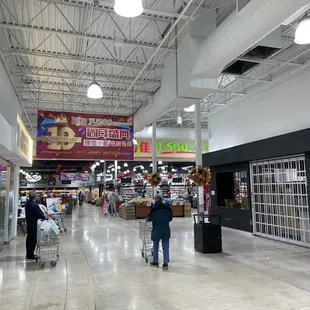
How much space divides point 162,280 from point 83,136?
555cm

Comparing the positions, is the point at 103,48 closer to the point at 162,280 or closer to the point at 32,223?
the point at 32,223

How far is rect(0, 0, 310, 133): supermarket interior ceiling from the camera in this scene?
22.9 ft

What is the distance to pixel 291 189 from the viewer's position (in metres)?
9.11

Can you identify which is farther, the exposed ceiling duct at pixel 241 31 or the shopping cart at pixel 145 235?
the shopping cart at pixel 145 235

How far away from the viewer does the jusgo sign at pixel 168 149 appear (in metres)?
18.1

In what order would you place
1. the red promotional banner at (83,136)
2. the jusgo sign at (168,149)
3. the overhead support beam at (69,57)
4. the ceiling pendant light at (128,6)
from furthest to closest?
the jusgo sign at (168,149)
the red promotional banner at (83,136)
the overhead support beam at (69,57)
the ceiling pendant light at (128,6)

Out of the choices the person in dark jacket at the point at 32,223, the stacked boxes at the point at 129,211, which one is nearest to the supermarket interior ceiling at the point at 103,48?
the person in dark jacket at the point at 32,223

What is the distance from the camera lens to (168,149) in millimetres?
18484

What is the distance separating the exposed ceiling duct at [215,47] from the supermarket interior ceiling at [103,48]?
24.6 inches

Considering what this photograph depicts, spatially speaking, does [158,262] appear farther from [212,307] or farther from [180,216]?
[180,216]

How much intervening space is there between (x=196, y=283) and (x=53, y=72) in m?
8.79

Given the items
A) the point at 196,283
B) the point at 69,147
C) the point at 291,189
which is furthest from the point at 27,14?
the point at 291,189

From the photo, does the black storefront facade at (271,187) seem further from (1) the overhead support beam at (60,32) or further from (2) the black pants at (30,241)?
(2) the black pants at (30,241)

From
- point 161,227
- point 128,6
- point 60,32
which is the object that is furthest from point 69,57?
point 128,6
